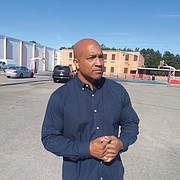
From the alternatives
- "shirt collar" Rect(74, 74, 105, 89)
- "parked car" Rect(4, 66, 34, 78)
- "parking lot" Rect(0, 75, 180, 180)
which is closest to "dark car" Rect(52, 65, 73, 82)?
"parked car" Rect(4, 66, 34, 78)

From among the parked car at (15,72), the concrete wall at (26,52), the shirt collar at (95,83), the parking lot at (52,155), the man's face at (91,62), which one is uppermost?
the concrete wall at (26,52)

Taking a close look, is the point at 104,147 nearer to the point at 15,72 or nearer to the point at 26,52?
the point at 15,72

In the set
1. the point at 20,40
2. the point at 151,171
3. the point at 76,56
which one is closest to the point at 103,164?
the point at 76,56

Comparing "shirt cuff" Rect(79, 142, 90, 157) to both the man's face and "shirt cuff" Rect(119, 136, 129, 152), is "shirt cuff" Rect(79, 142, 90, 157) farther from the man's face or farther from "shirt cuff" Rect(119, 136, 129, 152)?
the man's face

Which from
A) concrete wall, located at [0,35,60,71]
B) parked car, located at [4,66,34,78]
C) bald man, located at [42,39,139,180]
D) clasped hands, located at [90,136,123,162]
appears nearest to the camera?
clasped hands, located at [90,136,123,162]

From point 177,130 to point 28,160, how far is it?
4574 millimetres

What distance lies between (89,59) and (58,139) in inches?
26.1

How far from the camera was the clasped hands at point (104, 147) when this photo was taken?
1527 mm

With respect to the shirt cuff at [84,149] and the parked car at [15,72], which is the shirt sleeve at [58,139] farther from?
the parked car at [15,72]

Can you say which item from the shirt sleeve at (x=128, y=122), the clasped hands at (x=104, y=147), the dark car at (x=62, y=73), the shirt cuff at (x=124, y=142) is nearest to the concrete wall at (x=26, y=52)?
the dark car at (x=62, y=73)

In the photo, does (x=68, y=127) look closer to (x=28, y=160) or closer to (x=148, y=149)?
(x=28, y=160)

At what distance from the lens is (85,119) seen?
1679mm

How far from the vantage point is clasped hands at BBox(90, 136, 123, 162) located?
60.1 inches

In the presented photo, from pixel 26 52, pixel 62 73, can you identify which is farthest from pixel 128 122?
pixel 26 52
